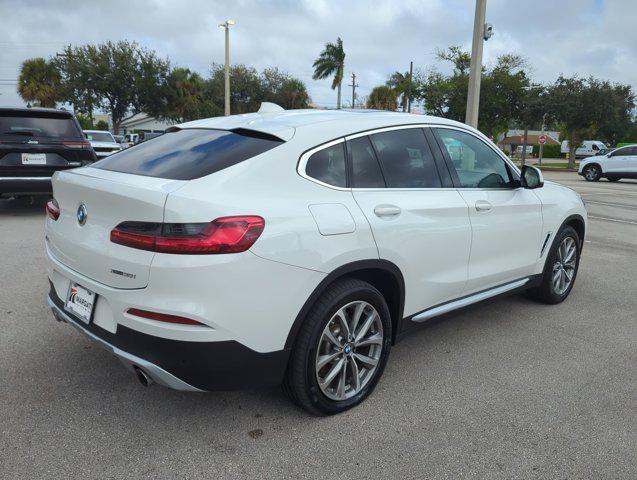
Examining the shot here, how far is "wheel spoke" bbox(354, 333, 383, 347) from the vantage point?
2885 mm

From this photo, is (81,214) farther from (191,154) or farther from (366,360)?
(366,360)

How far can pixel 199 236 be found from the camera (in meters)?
2.21

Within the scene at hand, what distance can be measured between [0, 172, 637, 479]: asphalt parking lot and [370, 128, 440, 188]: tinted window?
99 centimetres

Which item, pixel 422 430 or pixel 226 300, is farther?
pixel 422 430

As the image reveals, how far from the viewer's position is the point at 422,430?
8.89ft

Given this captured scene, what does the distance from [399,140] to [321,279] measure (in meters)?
1.20

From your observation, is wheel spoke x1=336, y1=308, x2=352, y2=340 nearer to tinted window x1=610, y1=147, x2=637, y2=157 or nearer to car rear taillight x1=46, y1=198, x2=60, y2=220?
car rear taillight x1=46, y1=198, x2=60, y2=220

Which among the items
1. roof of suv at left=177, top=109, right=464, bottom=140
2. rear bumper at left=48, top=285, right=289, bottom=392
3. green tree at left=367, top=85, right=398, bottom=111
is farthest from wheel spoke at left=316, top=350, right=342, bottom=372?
green tree at left=367, top=85, right=398, bottom=111

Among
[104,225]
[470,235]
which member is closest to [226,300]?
[104,225]

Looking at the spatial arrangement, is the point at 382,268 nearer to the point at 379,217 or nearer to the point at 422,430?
the point at 379,217

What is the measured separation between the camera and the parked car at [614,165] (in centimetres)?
2247

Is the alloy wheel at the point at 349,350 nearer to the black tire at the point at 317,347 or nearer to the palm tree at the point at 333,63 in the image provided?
the black tire at the point at 317,347

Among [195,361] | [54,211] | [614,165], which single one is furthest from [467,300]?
[614,165]

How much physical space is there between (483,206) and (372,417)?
1646mm
